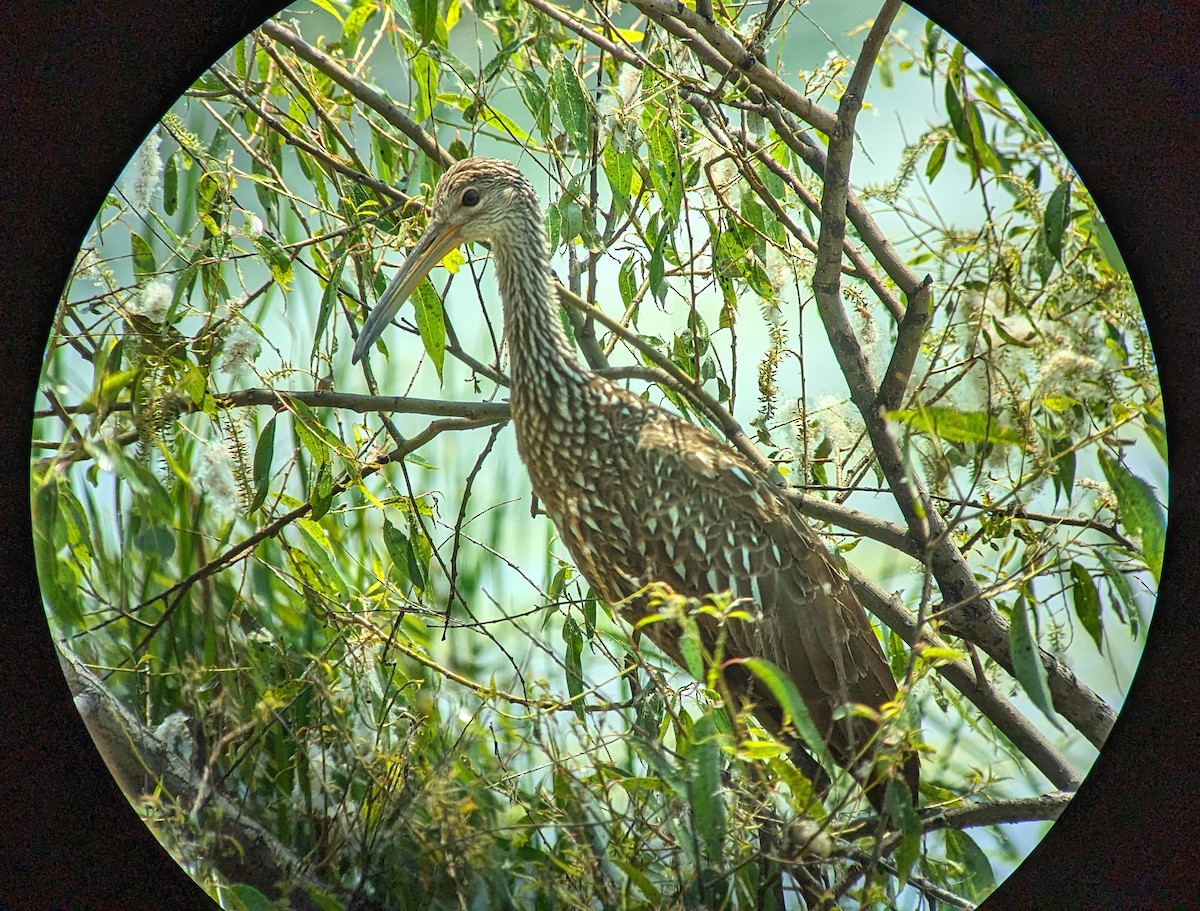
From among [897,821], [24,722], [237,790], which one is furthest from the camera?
[24,722]

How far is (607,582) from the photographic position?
1575 mm

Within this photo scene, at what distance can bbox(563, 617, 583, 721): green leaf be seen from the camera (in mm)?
1493

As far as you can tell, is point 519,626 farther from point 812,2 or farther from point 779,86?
point 812,2

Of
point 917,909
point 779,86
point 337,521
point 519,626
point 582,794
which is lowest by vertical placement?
point 917,909

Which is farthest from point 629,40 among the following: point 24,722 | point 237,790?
point 24,722

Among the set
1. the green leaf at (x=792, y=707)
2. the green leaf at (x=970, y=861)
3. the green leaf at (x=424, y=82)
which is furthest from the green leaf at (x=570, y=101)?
the green leaf at (x=970, y=861)

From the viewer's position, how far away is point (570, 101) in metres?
1.56

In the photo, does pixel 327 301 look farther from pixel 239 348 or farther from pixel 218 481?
pixel 218 481

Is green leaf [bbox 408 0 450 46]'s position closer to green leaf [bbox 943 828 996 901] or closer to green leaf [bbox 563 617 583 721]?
green leaf [bbox 563 617 583 721]

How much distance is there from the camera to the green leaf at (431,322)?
5.07 ft

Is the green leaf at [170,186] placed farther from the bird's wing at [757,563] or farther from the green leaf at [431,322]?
the bird's wing at [757,563]

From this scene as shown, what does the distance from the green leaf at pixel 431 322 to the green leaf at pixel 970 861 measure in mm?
957

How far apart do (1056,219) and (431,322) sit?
2.88 feet

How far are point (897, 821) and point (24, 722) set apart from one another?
55.4 inches
